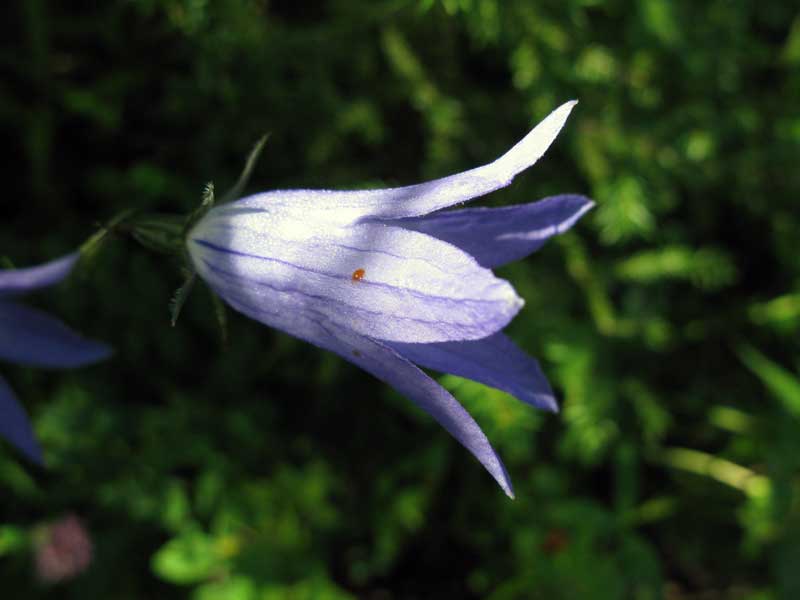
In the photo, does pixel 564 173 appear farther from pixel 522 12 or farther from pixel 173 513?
pixel 173 513

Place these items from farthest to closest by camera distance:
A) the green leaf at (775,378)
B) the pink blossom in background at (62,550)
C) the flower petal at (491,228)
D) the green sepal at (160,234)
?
the green leaf at (775,378)
the pink blossom in background at (62,550)
the green sepal at (160,234)
the flower petal at (491,228)

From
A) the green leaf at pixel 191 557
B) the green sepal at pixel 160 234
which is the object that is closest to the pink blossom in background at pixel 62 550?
the green leaf at pixel 191 557

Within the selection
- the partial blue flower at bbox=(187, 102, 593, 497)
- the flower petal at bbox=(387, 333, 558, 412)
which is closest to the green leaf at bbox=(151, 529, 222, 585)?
the partial blue flower at bbox=(187, 102, 593, 497)

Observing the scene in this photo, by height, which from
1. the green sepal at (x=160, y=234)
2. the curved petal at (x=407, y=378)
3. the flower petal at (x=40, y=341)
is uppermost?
the green sepal at (x=160, y=234)

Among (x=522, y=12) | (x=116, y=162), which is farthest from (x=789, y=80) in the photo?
(x=116, y=162)

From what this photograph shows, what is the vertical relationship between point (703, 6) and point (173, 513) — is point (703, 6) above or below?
above

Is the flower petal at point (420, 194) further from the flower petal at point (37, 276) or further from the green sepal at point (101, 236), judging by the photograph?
the flower petal at point (37, 276)
